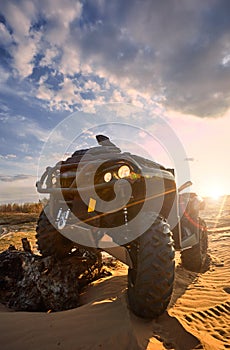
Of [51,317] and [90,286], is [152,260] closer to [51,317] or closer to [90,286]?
[51,317]

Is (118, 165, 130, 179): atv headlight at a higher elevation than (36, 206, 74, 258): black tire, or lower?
higher

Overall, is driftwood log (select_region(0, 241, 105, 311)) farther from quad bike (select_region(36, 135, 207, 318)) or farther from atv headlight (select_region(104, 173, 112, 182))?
atv headlight (select_region(104, 173, 112, 182))

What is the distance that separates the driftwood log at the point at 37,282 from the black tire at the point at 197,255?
9.34 feet

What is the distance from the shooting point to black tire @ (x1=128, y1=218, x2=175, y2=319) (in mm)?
2701

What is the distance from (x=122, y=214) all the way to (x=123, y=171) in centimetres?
66

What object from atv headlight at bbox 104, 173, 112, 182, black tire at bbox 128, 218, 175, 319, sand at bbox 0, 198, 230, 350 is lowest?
sand at bbox 0, 198, 230, 350

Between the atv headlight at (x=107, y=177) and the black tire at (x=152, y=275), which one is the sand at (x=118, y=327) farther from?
the atv headlight at (x=107, y=177)

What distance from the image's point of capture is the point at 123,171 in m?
3.28

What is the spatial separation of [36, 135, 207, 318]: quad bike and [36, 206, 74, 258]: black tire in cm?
2

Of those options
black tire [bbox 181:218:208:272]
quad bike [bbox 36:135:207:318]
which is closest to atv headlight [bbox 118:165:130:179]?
quad bike [bbox 36:135:207:318]

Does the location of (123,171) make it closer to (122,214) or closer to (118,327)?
(122,214)

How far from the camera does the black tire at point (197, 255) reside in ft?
18.6

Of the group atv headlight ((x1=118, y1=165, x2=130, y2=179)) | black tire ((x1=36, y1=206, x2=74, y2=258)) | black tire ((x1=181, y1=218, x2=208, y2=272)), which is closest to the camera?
atv headlight ((x1=118, y1=165, x2=130, y2=179))

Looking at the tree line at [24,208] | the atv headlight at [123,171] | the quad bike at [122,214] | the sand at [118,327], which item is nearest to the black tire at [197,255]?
the quad bike at [122,214]
